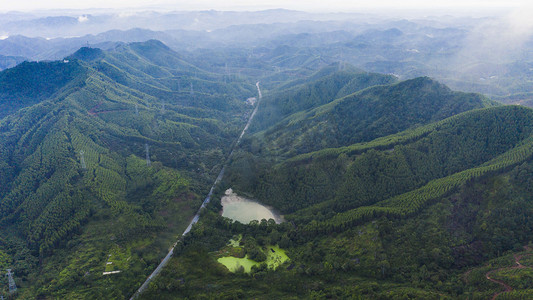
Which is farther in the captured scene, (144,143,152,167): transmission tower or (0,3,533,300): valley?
(144,143,152,167): transmission tower

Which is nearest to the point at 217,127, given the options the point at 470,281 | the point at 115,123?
the point at 115,123

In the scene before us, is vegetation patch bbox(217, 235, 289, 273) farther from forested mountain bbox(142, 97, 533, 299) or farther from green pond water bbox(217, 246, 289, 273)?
forested mountain bbox(142, 97, 533, 299)

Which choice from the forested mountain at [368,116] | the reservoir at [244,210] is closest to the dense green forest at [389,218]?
the reservoir at [244,210]

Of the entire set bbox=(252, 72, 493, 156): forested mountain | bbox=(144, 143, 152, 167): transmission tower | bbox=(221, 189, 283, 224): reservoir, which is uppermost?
bbox=(252, 72, 493, 156): forested mountain

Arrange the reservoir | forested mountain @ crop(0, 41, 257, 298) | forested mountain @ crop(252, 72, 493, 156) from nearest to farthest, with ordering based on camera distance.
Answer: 1. forested mountain @ crop(0, 41, 257, 298)
2. the reservoir
3. forested mountain @ crop(252, 72, 493, 156)

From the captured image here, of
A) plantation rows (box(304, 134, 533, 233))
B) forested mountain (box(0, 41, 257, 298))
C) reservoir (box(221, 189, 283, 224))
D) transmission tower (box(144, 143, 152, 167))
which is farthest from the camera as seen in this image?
transmission tower (box(144, 143, 152, 167))

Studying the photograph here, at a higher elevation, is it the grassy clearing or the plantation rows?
the plantation rows

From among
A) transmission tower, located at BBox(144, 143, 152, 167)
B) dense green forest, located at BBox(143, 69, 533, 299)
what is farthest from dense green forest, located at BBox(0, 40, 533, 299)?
transmission tower, located at BBox(144, 143, 152, 167)

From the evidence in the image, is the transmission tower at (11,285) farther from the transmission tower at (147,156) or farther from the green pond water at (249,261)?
the transmission tower at (147,156)
